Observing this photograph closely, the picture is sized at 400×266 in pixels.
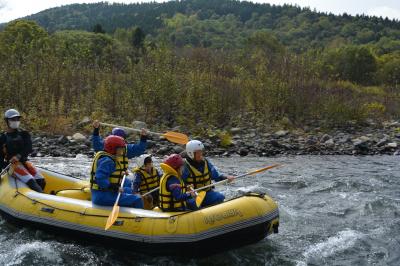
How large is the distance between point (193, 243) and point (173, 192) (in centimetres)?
75

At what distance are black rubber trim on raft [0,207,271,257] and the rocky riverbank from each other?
7254mm

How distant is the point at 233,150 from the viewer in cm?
1505

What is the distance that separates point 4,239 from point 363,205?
6155mm

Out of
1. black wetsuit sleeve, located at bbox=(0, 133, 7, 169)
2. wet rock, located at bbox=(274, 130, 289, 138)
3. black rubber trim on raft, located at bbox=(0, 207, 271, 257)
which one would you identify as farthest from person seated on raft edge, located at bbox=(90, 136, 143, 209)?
wet rock, located at bbox=(274, 130, 289, 138)

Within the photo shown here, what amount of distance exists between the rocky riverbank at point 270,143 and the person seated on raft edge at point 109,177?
6.99m

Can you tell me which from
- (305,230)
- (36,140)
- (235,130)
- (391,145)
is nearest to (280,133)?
(235,130)

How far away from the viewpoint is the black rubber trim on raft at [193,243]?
258 inches

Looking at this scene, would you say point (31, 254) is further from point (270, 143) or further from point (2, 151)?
point (270, 143)

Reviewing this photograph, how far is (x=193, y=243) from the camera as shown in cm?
651

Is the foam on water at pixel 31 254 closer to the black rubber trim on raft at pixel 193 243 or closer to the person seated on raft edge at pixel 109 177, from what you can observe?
the black rubber trim on raft at pixel 193 243

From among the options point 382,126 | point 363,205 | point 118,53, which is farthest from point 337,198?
point 118,53

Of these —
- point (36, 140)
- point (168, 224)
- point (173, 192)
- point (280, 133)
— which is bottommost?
point (280, 133)

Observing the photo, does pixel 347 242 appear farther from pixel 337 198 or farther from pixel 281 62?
pixel 281 62

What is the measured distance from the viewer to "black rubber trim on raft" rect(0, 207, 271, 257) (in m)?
6.56
